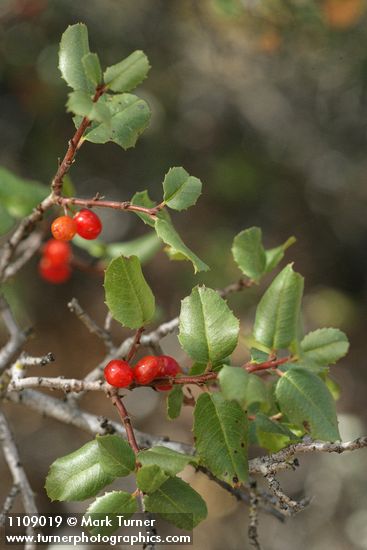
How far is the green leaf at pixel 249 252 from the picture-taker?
1.38m

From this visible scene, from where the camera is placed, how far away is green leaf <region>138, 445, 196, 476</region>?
3.03 feet

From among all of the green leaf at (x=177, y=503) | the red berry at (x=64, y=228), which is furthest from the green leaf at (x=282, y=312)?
the red berry at (x=64, y=228)

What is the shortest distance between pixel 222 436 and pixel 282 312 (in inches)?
9.7

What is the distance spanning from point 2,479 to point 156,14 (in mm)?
2674

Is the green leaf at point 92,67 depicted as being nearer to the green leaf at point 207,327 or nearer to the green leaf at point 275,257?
the green leaf at point 207,327

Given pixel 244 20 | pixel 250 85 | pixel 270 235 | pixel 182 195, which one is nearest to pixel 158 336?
pixel 182 195

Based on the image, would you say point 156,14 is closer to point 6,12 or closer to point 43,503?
point 6,12

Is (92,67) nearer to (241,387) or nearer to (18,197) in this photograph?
(241,387)

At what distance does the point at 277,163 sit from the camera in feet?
12.1

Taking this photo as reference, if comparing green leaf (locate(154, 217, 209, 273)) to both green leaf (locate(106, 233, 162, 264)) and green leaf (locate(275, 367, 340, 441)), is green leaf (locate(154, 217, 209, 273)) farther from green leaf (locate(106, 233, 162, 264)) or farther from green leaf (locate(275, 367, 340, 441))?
green leaf (locate(106, 233, 162, 264))

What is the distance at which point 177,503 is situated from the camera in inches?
38.8

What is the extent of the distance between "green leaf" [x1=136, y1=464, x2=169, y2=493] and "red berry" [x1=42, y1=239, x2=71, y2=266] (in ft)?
3.25

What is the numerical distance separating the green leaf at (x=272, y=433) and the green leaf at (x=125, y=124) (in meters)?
0.55

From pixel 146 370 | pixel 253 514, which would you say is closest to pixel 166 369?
pixel 146 370
